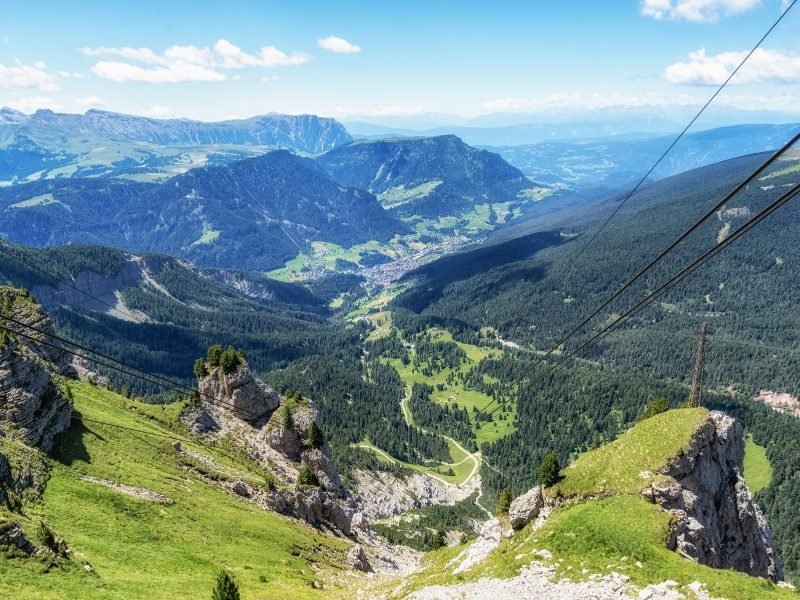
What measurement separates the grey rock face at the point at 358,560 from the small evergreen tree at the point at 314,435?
101ft

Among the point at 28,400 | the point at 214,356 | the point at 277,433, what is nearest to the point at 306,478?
the point at 277,433

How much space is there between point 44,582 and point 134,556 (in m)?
10.7

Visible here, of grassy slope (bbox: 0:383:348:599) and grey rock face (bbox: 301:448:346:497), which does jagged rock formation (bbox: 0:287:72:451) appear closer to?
grassy slope (bbox: 0:383:348:599)

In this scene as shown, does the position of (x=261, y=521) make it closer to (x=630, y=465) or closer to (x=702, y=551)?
(x=630, y=465)

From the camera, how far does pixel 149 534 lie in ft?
160

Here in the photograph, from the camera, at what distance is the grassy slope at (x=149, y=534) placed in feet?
123

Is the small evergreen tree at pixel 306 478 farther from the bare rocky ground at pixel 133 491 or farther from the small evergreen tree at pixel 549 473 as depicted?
the small evergreen tree at pixel 549 473

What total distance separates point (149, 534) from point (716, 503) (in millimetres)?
58942

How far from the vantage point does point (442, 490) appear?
646ft

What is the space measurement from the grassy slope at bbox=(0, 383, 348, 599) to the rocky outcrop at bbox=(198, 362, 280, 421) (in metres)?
21.2

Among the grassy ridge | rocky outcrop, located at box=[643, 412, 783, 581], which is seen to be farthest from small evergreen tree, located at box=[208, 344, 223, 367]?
rocky outcrop, located at box=[643, 412, 783, 581]

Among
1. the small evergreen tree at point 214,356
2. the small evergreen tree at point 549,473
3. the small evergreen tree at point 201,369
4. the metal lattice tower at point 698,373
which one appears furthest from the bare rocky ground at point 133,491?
the metal lattice tower at point 698,373

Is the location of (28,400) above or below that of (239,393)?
above

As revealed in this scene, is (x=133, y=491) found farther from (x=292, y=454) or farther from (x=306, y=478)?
(x=292, y=454)
